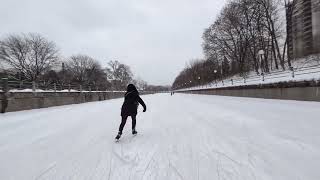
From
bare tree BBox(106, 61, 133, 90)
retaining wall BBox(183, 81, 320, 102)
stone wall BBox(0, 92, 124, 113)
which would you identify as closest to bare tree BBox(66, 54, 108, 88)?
bare tree BBox(106, 61, 133, 90)

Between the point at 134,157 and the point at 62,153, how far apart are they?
1.82 metres

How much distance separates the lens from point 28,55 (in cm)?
5156

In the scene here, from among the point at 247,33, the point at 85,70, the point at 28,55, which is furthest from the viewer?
the point at 85,70

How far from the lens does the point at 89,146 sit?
5.52 meters

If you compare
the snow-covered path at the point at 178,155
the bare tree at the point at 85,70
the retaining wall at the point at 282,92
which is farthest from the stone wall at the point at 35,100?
the bare tree at the point at 85,70

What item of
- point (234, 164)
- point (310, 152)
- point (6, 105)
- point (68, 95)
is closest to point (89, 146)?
point (234, 164)

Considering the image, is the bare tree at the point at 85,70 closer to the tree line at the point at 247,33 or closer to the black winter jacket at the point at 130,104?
the tree line at the point at 247,33

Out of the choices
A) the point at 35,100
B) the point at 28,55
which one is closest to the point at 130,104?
the point at 35,100

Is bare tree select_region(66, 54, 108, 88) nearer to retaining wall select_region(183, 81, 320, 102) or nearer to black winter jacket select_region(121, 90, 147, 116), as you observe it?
retaining wall select_region(183, 81, 320, 102)

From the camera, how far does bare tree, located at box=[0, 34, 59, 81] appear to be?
49.5m

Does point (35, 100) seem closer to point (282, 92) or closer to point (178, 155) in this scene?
point (178, 155)

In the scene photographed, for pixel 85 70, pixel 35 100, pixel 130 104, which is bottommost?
pixel 35 100

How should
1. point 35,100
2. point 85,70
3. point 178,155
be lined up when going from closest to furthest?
point 178,155 < point 35,100 < point 85,70

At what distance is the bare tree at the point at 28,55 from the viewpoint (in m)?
49.5
